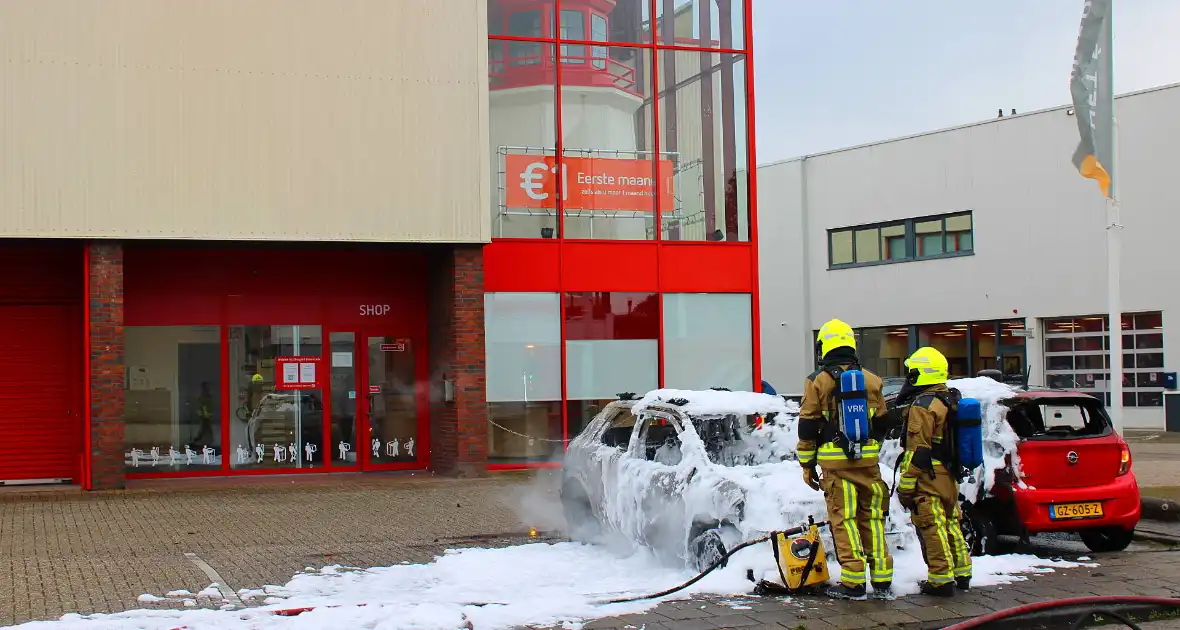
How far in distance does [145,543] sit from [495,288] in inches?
304

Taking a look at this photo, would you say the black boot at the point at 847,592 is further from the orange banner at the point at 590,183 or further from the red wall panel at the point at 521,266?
the orange banner at the point at 590,183

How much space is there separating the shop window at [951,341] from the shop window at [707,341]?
15.4m

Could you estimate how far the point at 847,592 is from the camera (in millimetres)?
8016

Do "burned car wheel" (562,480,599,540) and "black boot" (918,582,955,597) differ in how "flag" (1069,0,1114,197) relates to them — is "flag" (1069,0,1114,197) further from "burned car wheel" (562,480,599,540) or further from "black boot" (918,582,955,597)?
"black boot" (918,582,955,597)

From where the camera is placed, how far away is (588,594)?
8367 mm

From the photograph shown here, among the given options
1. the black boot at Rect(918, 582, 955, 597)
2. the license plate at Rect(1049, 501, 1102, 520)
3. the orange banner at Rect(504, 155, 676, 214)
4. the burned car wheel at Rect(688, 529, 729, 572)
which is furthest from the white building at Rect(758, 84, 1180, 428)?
the burned car wheel at Rect(688, 529, 729, 572)

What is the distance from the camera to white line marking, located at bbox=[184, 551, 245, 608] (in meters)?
8.29

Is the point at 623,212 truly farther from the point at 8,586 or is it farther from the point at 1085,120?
the point at 8,586

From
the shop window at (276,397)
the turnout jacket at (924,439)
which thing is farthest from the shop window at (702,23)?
the turnout jacket at (924,439)

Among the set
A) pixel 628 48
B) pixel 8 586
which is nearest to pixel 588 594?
Result: pixel 8 586

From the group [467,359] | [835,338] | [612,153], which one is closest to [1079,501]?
[835,338]

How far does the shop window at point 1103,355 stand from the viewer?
29.0m

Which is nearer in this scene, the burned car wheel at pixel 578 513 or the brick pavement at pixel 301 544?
the brick pavement at pixel 301 544

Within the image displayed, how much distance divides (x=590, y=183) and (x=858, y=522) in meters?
11.1
